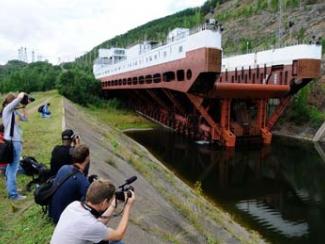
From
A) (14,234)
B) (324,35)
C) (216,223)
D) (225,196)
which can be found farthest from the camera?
(324,35)

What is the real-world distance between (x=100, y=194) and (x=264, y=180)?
15.0 m

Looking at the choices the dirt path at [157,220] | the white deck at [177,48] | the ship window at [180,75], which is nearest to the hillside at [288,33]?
the ship window at [180,75]

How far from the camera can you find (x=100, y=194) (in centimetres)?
333

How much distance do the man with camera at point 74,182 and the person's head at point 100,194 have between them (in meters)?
1.24

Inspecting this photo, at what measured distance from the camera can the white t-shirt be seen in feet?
10.9

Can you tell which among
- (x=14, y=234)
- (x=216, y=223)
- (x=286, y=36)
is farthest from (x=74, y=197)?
(x=286, y=36)

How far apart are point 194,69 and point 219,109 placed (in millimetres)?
6370

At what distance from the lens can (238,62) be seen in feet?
124

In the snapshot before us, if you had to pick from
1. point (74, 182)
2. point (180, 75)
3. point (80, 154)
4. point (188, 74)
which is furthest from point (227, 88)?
point (74, 182)

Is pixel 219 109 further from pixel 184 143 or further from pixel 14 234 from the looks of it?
pixel 14 234

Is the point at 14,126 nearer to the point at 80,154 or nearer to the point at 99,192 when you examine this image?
the point at 80,154

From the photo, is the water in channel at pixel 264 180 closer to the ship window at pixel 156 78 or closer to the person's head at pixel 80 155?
the ship window at pixel 156 78

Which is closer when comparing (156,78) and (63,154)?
(63,154)

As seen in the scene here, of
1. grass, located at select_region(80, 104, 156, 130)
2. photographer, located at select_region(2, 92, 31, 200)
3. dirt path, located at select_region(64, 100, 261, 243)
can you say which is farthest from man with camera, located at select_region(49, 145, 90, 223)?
grass, located at select_region(80, 104, 156, 130)
